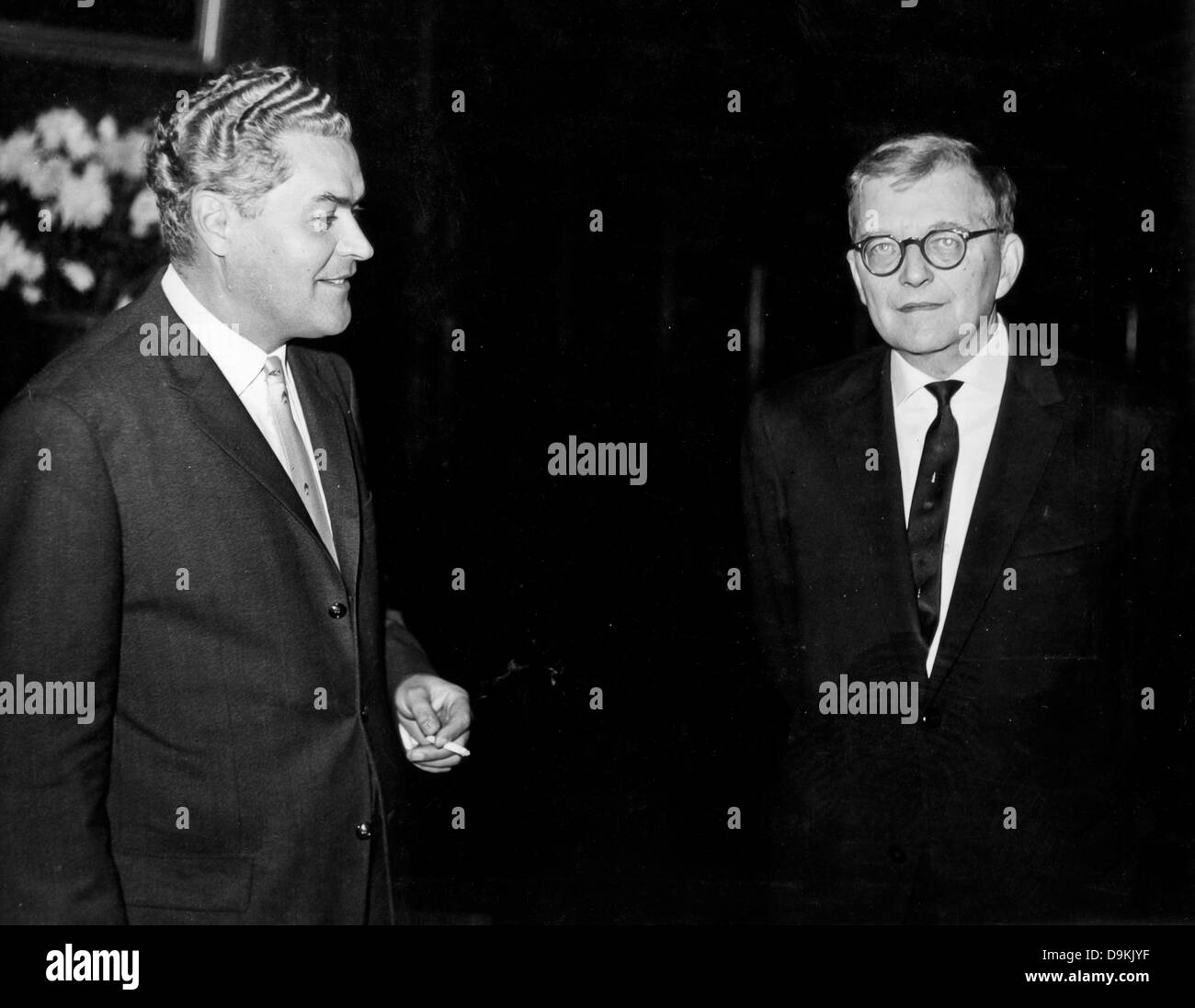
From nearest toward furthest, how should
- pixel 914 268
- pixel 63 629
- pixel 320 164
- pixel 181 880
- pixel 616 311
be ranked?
1. pixel 63 629
2. pixel 181 880
3. pixel 320 164
4. pixel 914 268
5. pixel 616 311

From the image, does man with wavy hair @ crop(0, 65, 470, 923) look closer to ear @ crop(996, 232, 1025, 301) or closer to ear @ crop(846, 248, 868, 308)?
ear @ crop(846, 248, 868, 308)

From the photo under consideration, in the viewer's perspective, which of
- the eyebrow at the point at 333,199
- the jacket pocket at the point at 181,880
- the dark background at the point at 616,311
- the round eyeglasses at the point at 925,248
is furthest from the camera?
the dark background at the point at 616,311

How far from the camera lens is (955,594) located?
2.09 metres

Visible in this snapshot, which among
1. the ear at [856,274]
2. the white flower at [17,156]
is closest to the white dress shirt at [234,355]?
the white flower at [17,156]

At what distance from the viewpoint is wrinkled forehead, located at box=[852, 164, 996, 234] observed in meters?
2.09

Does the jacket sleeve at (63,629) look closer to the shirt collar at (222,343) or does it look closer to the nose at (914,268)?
the shirt collar at (222,343)

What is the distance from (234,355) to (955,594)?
1.32 metres

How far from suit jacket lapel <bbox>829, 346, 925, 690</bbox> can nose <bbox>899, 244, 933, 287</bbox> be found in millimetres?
132

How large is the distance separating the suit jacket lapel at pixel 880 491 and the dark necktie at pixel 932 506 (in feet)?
0.06

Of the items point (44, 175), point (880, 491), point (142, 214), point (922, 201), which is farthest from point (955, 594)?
point (44, 175)

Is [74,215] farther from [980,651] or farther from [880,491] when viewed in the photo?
[980,651]

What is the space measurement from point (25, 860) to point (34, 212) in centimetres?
117

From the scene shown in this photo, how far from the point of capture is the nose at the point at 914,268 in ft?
6.81

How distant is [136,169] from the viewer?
212 cm
